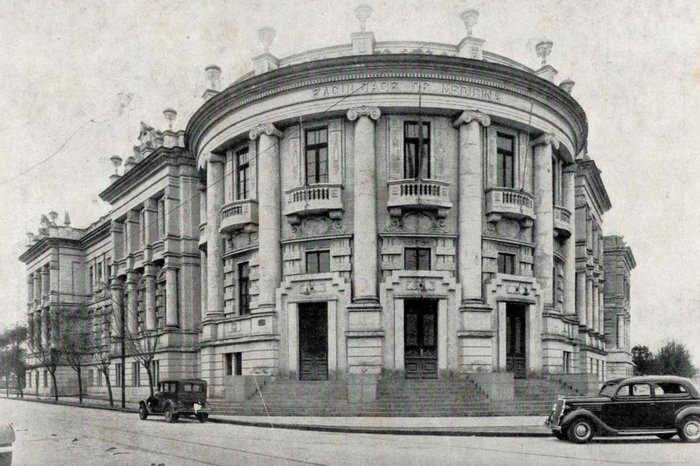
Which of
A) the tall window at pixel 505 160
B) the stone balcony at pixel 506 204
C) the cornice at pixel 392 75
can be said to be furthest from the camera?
the tall window at pixel 505 160

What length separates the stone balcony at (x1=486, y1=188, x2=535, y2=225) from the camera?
27047 millimetres

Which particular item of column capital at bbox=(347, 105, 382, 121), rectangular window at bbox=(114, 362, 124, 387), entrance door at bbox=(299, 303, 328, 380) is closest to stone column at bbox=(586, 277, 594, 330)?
entrance door at bbox=(299, 303, 328, 380)

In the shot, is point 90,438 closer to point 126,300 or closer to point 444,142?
point 444,142

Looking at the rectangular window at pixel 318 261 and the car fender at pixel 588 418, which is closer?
the car fender at pixel 588 418

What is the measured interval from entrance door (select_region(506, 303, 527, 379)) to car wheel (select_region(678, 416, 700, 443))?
42.3ft

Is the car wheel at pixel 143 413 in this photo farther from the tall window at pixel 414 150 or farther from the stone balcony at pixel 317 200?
the tall window at pixel 414 150

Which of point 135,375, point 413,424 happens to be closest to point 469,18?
point 413,424

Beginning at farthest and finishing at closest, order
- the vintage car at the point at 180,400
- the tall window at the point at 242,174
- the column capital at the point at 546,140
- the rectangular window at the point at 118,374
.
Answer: the rectangular window at the point at 118,374 → the tall window at the point at 242,174 → the column capital at the point at 546,140 → the vintage car at the point at 180,400

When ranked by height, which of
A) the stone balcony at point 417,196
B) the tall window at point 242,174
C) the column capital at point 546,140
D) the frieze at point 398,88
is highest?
the frieze at point 398,88

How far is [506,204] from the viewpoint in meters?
27.2

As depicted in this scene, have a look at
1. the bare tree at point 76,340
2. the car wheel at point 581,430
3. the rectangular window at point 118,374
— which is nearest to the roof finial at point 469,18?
the car wheel at point 581,430

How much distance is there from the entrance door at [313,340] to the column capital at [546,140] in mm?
12374

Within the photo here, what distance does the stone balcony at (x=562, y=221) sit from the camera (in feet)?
102

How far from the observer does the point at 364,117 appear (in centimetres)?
2656
